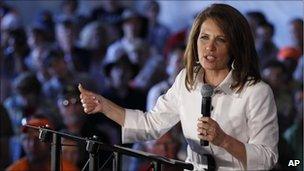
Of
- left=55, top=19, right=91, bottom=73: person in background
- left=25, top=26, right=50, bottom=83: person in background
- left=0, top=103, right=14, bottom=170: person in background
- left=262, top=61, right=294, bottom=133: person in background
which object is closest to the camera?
left=0, top=103, right=14, bottom=170: person in background

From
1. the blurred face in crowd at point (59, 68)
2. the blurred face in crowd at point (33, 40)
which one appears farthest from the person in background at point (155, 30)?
the blurred face in crowd at point (33, 40)

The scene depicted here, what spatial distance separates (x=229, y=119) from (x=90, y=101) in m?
0.53

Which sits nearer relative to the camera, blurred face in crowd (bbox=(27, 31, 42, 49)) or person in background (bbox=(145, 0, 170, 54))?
person in background (bbox=(145, 0, 170, 54))

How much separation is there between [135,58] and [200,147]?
3.63 meters

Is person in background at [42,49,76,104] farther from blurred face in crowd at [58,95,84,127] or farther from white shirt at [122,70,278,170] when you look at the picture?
white shirt at [122,70,278,170]

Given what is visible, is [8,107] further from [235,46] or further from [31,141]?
[235,46]

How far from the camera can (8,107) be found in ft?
20.2

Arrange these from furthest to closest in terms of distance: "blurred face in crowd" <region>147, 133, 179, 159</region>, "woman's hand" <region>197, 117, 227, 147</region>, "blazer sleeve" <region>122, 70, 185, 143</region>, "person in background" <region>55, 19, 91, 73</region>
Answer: "person in background" <region>55, 19, 91, 73</region> < "blurred face in crowd" <region>147, 133, 179, 159</region> < "blazer sleeve" <region>122, 70, 185, 143</region> < "woman's hand" <region>197, 117, 227, 147</region>

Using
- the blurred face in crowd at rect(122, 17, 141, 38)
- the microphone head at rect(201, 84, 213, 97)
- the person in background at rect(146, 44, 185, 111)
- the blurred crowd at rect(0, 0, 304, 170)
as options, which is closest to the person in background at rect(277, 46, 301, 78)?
Answer: the blurred crowd at rect(0, 0, 304, 170)

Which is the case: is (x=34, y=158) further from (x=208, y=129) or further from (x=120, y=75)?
(x=208, y=129)

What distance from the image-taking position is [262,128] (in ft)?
9.72

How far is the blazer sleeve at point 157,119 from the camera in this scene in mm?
3230

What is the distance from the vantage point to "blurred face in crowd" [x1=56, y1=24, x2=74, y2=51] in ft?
23.0

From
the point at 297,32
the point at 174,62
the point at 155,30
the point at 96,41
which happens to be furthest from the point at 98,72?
the point at 297,32
